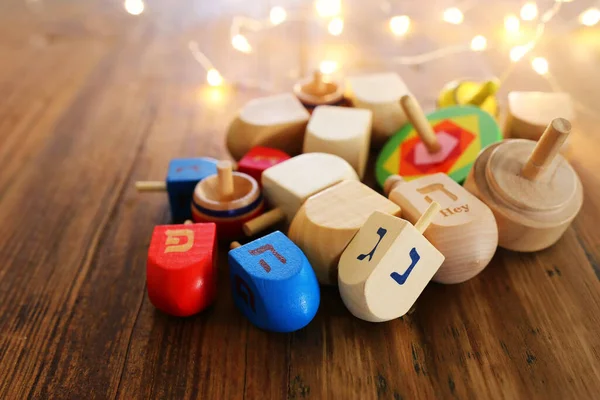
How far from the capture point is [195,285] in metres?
0.69

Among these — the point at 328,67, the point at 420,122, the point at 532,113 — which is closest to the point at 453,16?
the point at 328,67

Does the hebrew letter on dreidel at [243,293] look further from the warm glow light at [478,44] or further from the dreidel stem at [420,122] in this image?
the warm glow light at [478,44]

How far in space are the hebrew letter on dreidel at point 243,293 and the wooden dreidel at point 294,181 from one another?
11 cm

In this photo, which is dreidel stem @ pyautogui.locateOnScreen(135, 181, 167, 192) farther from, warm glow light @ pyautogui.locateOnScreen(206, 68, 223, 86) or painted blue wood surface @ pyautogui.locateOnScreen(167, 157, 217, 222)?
warm glow light @ pyautogui.locateOnScreen(206, 68, 223, 86)

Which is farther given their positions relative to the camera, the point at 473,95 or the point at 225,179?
the point at 473,95

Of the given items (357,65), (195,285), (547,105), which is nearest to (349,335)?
(195,285)

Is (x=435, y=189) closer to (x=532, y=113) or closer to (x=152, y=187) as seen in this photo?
(x=532, y=113)

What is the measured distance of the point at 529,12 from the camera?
161 cm

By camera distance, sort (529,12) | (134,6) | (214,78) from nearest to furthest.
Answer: (214,78) < (529,12) < (134,6)

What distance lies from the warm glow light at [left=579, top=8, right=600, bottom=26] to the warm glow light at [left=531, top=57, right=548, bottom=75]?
1.09 ft

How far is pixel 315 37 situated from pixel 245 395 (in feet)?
3.87

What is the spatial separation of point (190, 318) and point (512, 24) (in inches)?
53.4

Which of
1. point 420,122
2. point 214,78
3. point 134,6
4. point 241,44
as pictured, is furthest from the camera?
point 134,6

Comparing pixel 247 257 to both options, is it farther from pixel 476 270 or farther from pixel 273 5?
pixel 273 5
